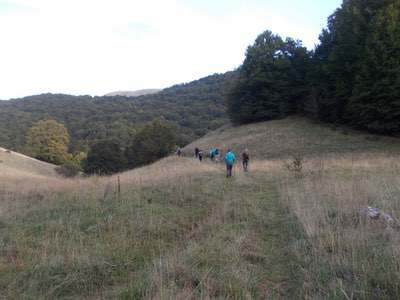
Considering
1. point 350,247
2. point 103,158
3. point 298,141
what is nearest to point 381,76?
point 298,141

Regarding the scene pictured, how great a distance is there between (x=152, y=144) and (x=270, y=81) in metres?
18.8

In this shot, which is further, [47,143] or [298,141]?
[47,143]

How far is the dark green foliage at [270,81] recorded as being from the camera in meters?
47.4

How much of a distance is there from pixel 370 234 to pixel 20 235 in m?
5.94

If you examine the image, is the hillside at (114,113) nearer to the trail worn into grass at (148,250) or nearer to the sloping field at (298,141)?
the sloping field at (298,141)

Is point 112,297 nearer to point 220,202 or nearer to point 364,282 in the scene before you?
point 364,282

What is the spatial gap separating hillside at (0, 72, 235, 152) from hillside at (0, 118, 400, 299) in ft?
199

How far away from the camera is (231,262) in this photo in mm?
4875

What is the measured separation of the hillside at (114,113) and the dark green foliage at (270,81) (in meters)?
18.9

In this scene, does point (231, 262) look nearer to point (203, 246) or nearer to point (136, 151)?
point (203, 246)

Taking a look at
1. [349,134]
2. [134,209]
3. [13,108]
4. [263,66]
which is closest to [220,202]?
[134,209]

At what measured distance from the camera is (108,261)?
5.13 meters

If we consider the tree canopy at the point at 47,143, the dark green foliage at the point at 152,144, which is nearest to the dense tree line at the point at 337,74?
the dark green foliage at the point at 152,144

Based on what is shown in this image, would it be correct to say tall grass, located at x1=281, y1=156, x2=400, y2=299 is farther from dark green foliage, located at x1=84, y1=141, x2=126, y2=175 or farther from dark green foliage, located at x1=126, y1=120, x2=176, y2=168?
dark green foliage, located at x1=126, y1=120, x2=176, y2=168
